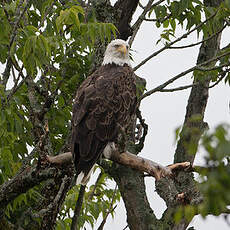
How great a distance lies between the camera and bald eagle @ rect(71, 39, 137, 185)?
184 inches

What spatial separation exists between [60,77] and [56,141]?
2.50 ft

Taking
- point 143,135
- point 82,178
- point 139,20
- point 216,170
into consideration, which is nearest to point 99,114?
point 143,135

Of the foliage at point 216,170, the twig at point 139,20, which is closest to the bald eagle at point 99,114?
the twig at point 139,20

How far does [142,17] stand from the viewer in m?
6.16

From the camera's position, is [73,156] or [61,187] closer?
[73,156]

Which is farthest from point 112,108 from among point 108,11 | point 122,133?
point 108,11

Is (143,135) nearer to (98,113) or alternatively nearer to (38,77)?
(98,113)

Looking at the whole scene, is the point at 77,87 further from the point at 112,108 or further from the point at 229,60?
the point at 229,60

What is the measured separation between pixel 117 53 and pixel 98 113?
99 cm

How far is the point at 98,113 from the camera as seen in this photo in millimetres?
4840

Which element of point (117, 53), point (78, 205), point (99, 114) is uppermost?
point (117, 53)

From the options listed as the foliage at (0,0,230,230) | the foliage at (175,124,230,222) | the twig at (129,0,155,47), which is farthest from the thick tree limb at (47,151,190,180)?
the foliage at (175,124,230,222)

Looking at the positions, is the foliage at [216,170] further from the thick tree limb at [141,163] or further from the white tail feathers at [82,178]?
the white tail feathers at [82,178]

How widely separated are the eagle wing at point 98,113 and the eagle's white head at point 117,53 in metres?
0.40
